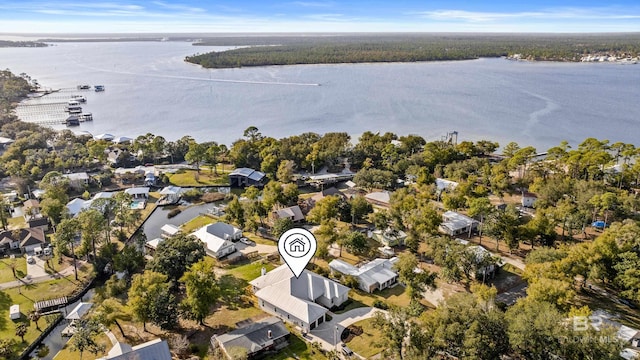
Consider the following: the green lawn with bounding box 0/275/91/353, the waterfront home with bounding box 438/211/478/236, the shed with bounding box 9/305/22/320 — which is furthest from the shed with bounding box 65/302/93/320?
the waterfront home with bounding box 438/211/478/236

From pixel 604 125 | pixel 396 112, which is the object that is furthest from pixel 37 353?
pixel 604 125

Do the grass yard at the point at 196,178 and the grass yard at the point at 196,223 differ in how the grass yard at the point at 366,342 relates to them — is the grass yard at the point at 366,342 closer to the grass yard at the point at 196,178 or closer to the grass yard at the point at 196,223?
the grass yard at the point at 196,223

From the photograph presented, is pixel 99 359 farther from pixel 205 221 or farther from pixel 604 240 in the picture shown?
pixel 604 240

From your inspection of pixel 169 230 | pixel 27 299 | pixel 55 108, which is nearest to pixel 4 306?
pixel 27 299

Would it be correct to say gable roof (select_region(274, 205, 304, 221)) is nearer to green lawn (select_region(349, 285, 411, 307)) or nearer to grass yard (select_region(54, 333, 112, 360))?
green lawn (select_region(349, 285, 411, 307))

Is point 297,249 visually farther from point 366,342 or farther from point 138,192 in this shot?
point 138,192
